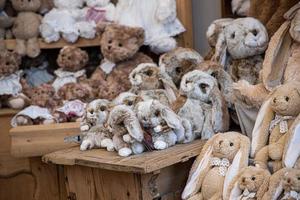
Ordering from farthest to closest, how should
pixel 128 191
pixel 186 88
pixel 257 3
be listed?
pixel 257 3 < pixel 186 88 < pixel 128 191

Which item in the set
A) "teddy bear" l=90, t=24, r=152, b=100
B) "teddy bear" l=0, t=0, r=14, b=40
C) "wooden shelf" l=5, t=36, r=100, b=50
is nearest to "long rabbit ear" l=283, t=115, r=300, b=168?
"teddy bear" l=90, t=24, r=152, b=100

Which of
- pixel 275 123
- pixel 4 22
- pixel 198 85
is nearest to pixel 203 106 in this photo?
pixel 198 85

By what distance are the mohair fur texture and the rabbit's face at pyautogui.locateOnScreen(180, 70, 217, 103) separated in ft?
1.26

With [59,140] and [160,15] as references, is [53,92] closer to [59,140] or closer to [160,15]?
[59,140]

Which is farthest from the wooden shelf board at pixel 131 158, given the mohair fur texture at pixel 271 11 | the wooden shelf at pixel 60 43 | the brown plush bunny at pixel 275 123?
the wooden shelf at pixel 60 43

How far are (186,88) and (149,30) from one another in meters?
0.77

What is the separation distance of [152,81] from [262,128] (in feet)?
1.69

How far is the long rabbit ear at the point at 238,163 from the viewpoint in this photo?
134cm

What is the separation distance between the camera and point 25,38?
2363mm

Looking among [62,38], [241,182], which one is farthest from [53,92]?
[241,182]

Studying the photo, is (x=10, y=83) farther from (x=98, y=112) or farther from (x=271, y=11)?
(x=271, y=11)

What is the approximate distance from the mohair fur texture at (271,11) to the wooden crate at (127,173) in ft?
1.92

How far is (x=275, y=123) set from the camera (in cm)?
141

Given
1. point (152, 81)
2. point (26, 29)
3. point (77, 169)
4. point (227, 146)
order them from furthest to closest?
1. point (26, 29)
2. point (152, 81)
3. point (77, 169)
4. point (227, 146)
